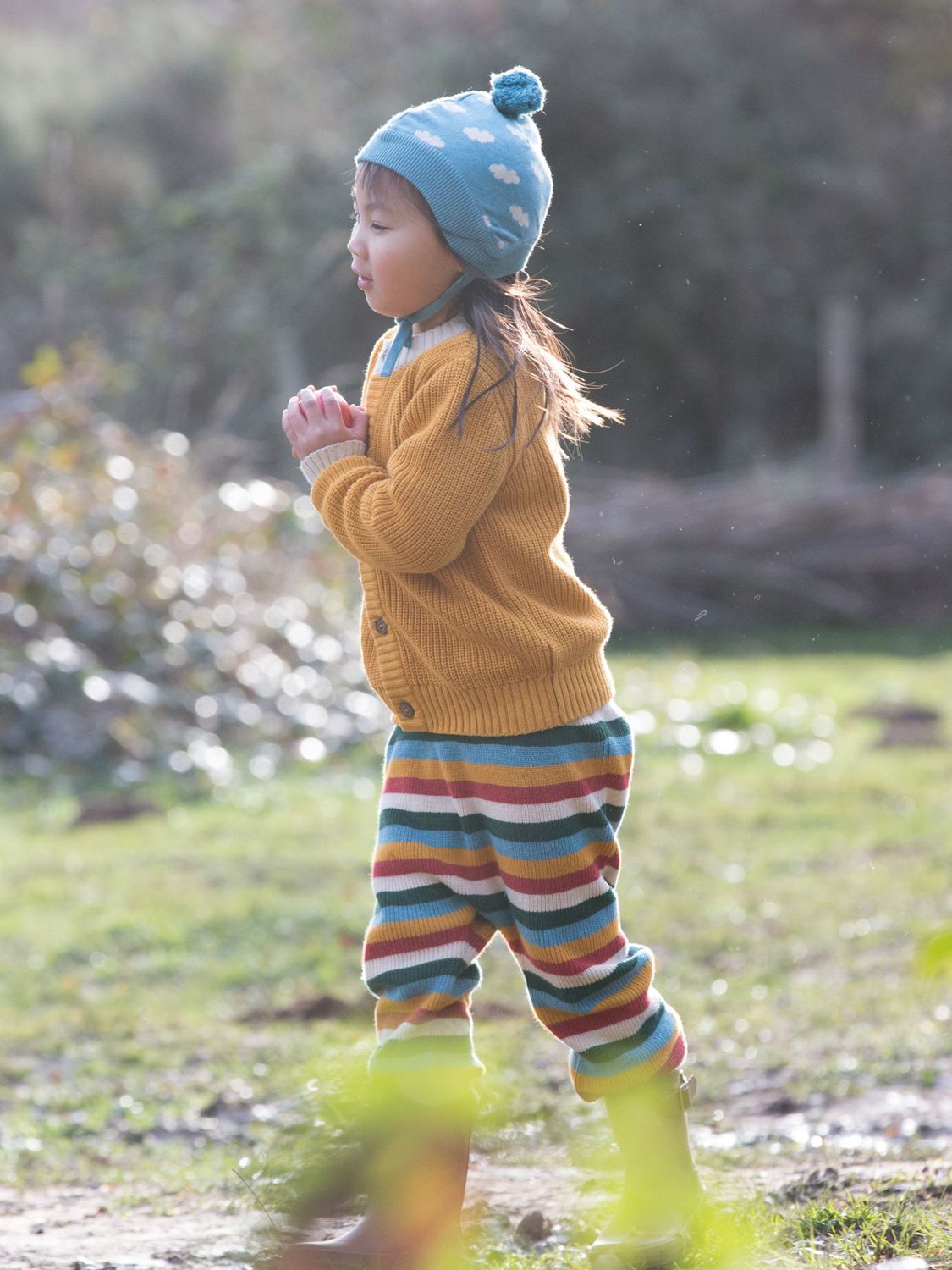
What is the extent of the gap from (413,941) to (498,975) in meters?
2.12

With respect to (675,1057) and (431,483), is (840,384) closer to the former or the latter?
(675,1057)

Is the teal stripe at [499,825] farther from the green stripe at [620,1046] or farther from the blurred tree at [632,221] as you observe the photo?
the blurred tree at [632,221]

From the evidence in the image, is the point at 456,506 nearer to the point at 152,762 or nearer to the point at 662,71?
the point at 152,762

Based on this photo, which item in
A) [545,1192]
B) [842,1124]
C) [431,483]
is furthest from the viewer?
[842,1124]

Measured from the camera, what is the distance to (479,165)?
217 cm

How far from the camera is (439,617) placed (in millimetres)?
2217

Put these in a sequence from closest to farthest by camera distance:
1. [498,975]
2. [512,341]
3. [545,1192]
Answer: [512,341] < [545,1192] < [498,975]

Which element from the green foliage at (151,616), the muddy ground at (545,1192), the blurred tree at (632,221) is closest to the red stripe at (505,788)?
the muddy ground at (545,1192)

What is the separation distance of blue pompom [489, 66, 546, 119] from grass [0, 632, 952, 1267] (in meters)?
1.49

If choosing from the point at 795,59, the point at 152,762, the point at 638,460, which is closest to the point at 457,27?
the point at 795,59

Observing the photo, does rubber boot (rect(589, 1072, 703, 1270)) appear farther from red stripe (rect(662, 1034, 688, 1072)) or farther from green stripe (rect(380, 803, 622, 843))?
green stripe (rect(380, 803, 622, 843))

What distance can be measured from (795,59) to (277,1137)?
44.7 feet

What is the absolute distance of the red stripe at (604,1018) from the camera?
7.49 feet

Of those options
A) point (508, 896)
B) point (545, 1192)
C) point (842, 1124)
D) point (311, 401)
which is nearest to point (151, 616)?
point (842, 1124)
